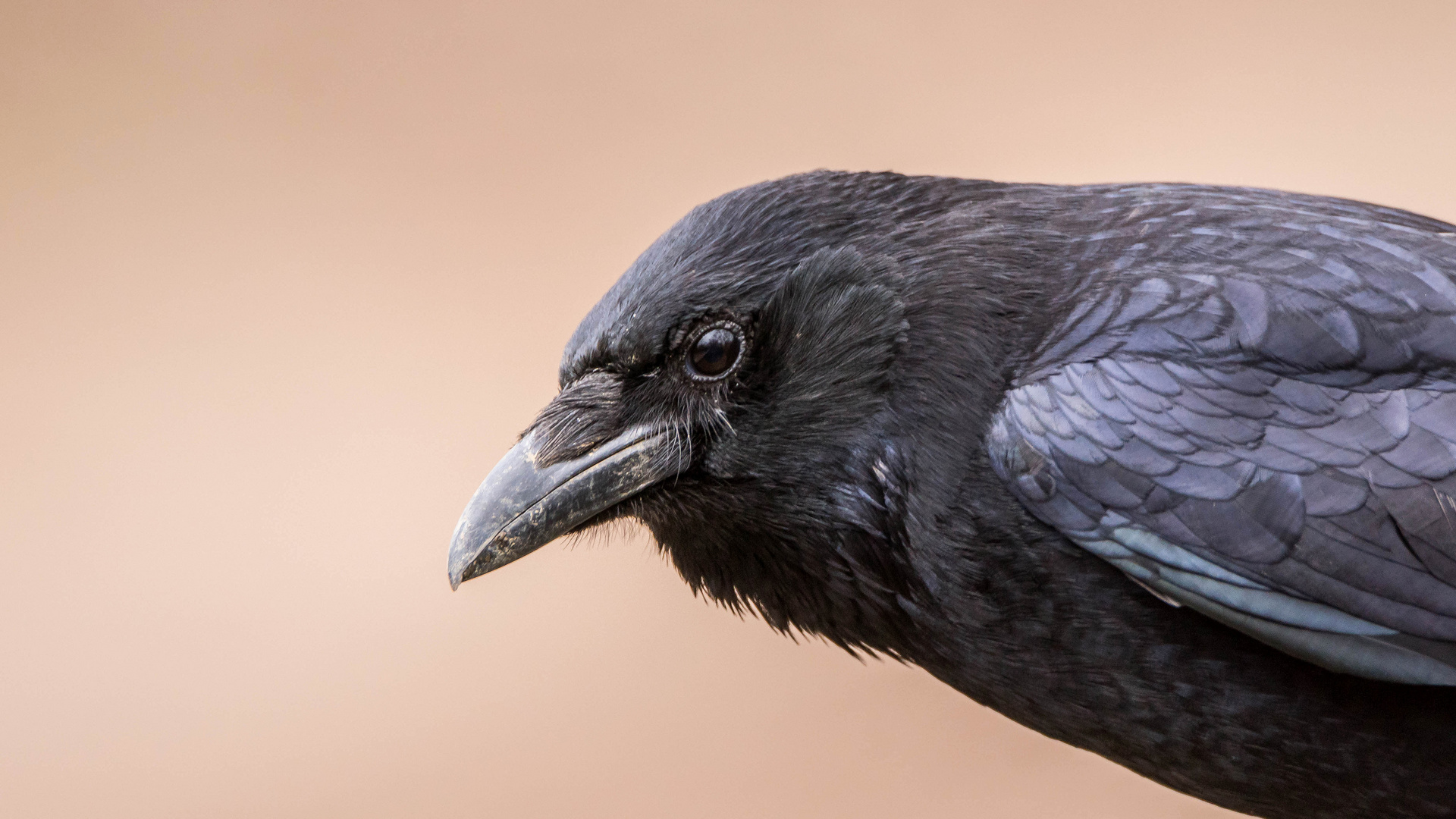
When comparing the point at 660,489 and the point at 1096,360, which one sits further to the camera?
the point at 660,489

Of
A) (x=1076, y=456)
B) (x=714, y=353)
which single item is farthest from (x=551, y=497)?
(x=1076, y=456)

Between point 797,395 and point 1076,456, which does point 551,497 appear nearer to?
point 797,395

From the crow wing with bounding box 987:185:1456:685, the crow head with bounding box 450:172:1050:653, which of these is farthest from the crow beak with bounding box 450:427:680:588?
the crow wing with bounding box 987:185:1456:685

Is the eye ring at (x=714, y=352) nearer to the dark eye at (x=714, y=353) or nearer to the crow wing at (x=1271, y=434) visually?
the dark eye at (x=714, y=353)

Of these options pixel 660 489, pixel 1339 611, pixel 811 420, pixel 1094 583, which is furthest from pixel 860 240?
pixel 1339 611

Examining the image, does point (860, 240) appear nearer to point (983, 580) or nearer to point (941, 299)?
point (941, 299)
